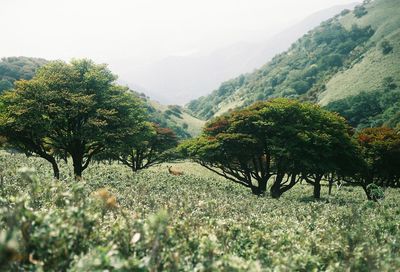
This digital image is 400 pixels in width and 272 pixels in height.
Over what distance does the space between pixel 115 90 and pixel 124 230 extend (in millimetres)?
25437

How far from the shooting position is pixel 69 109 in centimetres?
2786

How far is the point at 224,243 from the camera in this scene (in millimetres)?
10086

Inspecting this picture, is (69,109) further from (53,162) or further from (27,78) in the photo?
(27,78)

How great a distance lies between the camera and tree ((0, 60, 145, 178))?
2752 cm

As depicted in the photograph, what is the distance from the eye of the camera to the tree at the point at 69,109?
27.5 metres

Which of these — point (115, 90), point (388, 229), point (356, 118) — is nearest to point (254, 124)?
point (115, 90)

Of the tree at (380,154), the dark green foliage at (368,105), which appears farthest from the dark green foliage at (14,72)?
the tree at (380,154)

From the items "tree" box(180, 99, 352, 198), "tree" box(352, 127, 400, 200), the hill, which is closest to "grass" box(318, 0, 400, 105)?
the hill

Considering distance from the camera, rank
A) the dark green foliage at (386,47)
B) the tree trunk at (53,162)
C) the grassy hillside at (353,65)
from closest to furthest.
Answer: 1. the tree trunk at (53,162)
2. the grassy hillside at (353,65)
3. the dark green foliage at (386,47)

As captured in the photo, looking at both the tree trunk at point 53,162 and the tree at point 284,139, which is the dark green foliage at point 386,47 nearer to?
the tree at point 284,139

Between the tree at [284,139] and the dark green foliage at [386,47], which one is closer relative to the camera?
the tree at [284,139]

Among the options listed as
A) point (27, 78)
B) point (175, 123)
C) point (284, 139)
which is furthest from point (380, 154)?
point (175, 123)

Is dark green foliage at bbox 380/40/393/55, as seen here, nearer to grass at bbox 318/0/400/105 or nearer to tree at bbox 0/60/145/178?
grass at bbox 318/0/400/105

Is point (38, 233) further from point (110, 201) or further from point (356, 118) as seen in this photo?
point (356, 118)
